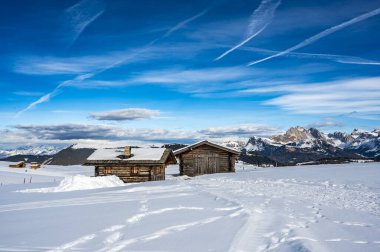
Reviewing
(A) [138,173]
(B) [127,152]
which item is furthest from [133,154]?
(A) [138,173]

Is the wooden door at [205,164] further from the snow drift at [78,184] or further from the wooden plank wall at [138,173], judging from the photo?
the snow drift at [78,184]

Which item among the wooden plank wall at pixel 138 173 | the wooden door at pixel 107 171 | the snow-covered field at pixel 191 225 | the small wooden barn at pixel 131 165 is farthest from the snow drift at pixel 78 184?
the wooden door at pixel 107 171

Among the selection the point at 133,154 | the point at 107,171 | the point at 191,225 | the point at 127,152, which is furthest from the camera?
the point at 133,154

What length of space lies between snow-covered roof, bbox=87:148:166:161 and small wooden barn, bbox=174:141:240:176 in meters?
3.53

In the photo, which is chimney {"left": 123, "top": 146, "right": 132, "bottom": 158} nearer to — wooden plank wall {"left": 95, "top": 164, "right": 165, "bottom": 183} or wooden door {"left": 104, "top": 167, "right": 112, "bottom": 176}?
wooden plank wall {"left": 95, "top": 164, "right": 165, "bottom": 183}

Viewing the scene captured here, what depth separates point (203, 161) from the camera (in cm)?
3838

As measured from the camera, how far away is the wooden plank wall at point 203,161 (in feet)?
125

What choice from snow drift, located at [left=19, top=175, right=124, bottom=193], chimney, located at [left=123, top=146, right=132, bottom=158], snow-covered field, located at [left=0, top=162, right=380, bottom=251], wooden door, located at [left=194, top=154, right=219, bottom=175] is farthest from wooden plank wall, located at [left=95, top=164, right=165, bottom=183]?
snow-covered field, located at [left=0, top=162, right=380, bottom=251]

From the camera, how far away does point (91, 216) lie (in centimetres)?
1087

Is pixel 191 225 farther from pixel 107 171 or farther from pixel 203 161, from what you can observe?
pixel 203 161

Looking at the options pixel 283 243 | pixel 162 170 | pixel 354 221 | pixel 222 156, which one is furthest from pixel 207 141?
pixel 283 243

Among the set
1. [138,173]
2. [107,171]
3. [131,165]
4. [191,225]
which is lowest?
[191,225]

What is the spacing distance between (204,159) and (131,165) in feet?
28.2

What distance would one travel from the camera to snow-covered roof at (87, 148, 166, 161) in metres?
33.3
